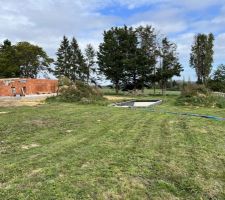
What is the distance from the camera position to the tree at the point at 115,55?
130 feet

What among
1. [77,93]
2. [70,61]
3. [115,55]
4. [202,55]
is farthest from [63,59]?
[77,93]

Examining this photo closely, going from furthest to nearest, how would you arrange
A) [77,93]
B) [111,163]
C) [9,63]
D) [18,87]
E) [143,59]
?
[9,63]
[143,59]
[18,87]
[77,93]
[111,163]

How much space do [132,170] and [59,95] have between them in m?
15.9

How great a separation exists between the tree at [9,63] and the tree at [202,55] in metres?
26.0

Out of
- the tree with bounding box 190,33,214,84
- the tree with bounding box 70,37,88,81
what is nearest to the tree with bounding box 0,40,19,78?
the tree with bounding box 70,37,88,81

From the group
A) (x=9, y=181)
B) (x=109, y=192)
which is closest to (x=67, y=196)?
(x=109, y=192)

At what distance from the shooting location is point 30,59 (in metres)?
47.6

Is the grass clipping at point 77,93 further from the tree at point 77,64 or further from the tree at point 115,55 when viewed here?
the tree at point 77,64

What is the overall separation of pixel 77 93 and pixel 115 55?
69.1 feet

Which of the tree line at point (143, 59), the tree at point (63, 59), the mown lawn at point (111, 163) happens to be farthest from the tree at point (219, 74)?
the mown lawn at point (111, 163)

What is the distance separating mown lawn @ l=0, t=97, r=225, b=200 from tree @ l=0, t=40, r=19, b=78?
1583 inches

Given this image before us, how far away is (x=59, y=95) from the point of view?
2002 cm

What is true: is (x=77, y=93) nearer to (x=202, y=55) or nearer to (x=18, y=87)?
(x=18, y=87)

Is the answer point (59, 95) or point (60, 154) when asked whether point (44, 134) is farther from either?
point (59, 95)
